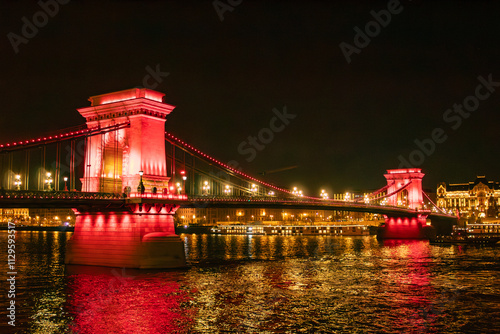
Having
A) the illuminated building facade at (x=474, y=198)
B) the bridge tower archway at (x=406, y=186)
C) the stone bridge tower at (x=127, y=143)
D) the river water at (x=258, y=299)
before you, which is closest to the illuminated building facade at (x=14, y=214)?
the bridge tower archway at (x=406, y=186)

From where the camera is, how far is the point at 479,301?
3209 centimetres

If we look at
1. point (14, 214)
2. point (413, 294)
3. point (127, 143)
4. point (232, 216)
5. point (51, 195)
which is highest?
point (127, 143)

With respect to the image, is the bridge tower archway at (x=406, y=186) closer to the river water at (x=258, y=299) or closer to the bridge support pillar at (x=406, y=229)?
the bridge support pillar at (x=406, y=229)

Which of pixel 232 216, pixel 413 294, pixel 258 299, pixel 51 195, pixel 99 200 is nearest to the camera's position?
pixel 258 299

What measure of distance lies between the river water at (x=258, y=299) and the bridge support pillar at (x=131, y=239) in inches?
39.1

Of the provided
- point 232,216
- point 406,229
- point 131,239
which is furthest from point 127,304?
point 232,216

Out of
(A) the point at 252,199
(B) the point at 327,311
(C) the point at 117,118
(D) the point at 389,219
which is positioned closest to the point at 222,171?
(A) the point at 252,199

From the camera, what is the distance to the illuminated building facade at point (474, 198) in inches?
6964

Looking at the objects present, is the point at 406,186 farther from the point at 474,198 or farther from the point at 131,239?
the point at 131,239

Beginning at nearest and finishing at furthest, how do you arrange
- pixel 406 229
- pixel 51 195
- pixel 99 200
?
pixel 51 195 < pixel 99 200 < pixel 406 229

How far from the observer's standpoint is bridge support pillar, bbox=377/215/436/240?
325ft

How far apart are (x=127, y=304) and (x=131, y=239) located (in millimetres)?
11640

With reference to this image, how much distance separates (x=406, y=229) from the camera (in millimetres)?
100188

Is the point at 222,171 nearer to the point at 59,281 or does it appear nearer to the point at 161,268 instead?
the point at 161,268
